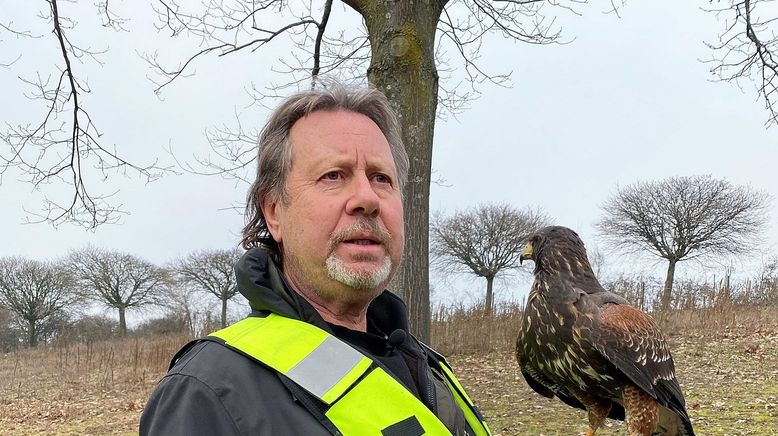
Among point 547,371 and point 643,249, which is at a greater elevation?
point 643,249

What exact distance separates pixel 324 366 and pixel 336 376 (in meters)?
Result: 0.04

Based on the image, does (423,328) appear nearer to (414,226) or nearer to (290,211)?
(414,226)

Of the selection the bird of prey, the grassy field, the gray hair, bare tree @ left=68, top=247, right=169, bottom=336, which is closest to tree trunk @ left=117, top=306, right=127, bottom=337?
bare tree @ left=68, top=247, right=169, bottom=336

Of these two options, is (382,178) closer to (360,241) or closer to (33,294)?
(360,241)

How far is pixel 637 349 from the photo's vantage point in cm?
389

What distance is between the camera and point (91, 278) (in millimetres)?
39875

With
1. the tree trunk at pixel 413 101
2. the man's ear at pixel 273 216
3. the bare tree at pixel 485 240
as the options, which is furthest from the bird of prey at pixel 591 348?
the bare tree at pixel 485 240

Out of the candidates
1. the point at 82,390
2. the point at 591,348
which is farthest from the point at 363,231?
the point at 82,390

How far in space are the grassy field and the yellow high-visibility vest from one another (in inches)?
213

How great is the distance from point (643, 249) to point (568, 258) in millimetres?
32857

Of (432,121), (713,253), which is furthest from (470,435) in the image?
(713,253)

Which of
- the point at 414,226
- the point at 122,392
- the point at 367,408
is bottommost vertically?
the point at 122,392

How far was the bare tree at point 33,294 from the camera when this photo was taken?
3819 cm

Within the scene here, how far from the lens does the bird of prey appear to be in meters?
3.87
